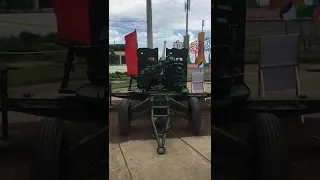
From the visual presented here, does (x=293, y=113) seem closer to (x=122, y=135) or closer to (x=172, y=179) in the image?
(x=172, y=179)

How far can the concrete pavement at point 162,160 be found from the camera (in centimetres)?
336

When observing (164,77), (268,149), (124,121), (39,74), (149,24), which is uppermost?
(149,24)

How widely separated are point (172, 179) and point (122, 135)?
2.14 meters

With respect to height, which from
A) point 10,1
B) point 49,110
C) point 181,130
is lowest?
point 181,130

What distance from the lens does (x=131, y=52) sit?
7.52 metres

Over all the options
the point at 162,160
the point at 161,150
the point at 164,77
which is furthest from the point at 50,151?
the point at 164,77

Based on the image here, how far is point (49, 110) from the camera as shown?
162 centimetres

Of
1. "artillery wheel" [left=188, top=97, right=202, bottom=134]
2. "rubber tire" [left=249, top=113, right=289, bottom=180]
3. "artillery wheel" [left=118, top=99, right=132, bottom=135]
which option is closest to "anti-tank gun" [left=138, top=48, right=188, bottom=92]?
"artillery wheel" [left=188, top=97, right=202, bottom=134]

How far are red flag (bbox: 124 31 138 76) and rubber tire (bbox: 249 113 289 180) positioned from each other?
5.65 meters

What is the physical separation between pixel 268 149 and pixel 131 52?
614 centimetres

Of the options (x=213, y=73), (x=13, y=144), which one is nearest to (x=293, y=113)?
(x=213, y=73)

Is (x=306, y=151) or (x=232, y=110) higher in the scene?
(x=232, y=110)

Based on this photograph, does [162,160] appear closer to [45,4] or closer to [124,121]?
[124,121]

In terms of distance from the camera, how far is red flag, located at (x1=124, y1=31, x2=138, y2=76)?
733cm
